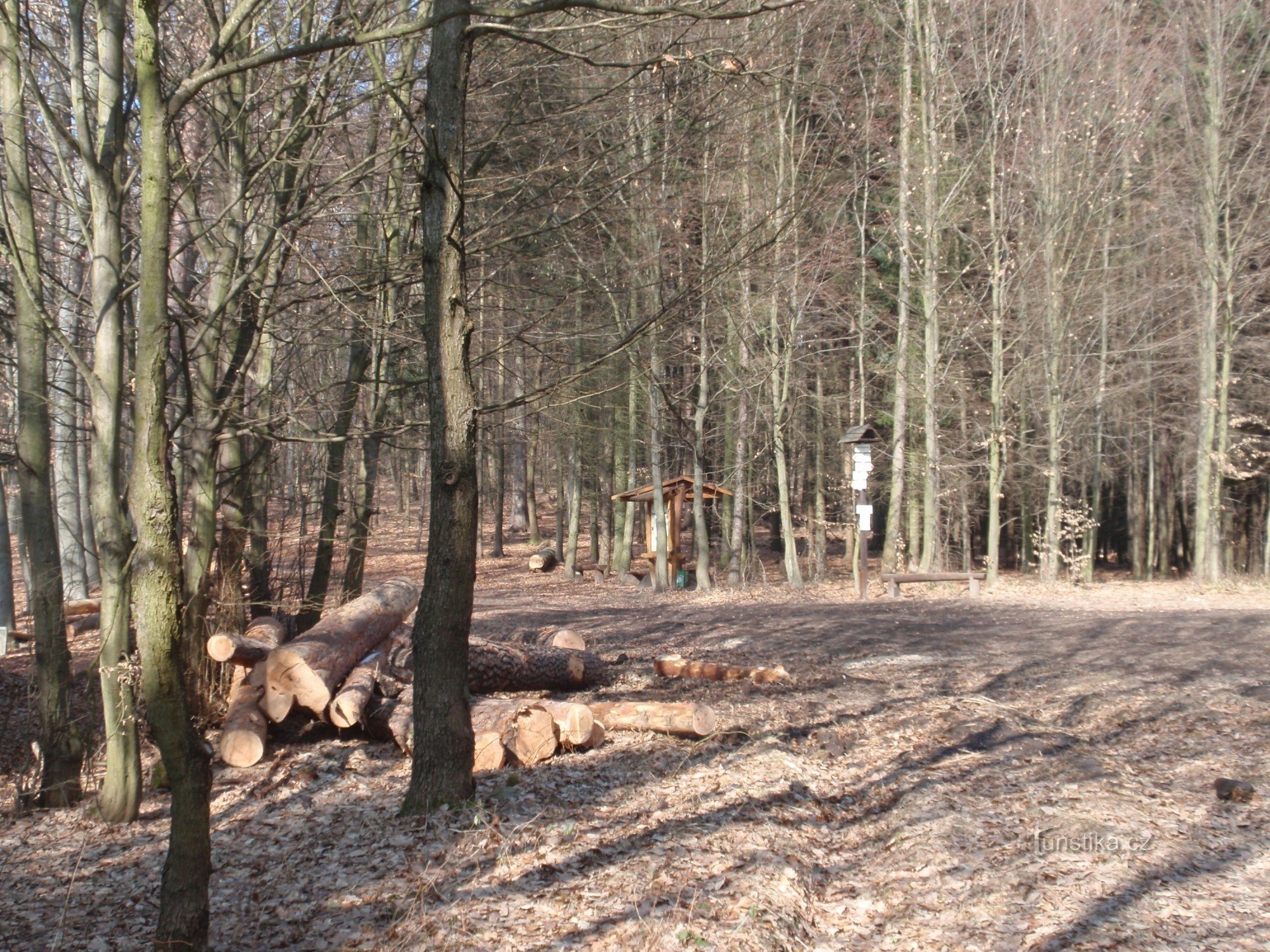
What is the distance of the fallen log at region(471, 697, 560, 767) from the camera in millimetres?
6594

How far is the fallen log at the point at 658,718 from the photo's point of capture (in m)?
7.15

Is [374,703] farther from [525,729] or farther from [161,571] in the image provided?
[161,571]

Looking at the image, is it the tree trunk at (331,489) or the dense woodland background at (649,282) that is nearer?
the dense woodland background at (649,282)

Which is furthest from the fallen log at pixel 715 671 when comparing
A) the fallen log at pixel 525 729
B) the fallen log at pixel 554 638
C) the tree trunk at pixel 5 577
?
the tree trunk at pixel 5 577

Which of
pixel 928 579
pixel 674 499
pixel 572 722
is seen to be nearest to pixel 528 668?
pixel 572 722

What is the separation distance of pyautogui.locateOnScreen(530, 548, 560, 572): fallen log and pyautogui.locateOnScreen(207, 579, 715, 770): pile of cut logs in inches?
719

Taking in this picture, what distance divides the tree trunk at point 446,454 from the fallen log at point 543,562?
70.7ft

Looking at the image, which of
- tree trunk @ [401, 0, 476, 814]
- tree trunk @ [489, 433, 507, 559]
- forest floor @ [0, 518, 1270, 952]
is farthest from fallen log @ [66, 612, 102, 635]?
tree trunk @ [489, 433, 507, 559]

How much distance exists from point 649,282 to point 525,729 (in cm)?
939

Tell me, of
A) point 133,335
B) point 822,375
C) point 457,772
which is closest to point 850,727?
point 457,772

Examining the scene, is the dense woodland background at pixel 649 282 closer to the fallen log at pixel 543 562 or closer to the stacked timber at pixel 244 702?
the stacked timber at pixel 244 702

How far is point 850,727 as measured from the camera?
782 centimetres

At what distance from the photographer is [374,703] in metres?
7.22

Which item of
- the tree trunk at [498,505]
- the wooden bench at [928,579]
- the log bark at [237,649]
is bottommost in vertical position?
the wooden bench at [928,579]
